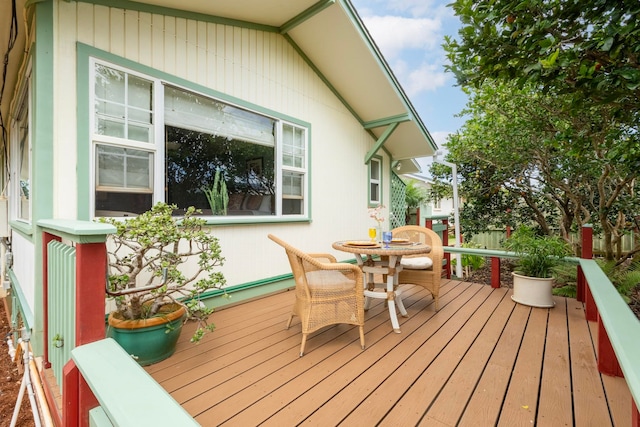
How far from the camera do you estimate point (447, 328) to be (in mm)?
2912

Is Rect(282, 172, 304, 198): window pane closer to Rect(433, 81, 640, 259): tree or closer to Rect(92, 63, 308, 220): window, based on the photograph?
Rect(92, 63, 308, 220): window

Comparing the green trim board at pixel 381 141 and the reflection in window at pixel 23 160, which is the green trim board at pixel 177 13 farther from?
the green trim board at pixel 381 141

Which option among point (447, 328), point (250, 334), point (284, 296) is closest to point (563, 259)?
point (447, 328)

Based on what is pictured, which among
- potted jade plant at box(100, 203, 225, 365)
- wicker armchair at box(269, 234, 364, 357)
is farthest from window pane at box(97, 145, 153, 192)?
wicker armchair at box(269, 234, 364, 357)

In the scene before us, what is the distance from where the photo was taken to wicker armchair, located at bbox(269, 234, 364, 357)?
2361mm

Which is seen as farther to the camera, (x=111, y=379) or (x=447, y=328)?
(x=447, y=328)

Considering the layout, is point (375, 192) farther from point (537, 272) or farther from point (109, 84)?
point (109, 84)

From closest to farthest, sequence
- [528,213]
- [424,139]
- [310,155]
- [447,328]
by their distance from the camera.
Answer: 1. [447,328]
2. [310,155]
3. [424,139]
4. [528,213]

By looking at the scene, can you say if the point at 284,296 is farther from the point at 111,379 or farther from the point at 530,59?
the point at 530,59

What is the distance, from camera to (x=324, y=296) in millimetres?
2406

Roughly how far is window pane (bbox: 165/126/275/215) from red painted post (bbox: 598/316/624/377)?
11.1 feet

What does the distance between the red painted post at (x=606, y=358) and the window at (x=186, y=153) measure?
333 cm

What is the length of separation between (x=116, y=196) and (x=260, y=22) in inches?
109

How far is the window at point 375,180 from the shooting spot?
606cm
